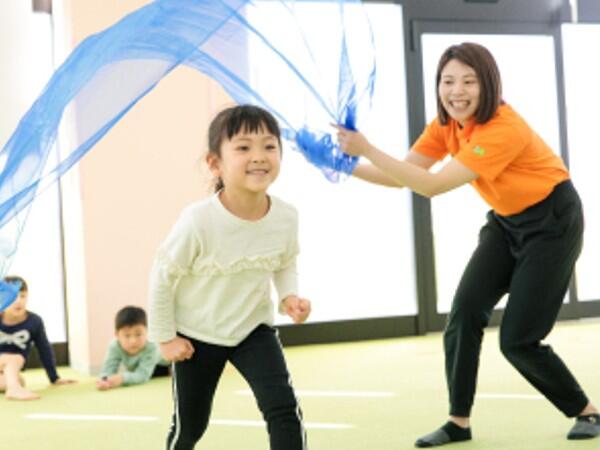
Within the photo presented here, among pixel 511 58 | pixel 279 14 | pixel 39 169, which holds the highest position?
pixel 511 58

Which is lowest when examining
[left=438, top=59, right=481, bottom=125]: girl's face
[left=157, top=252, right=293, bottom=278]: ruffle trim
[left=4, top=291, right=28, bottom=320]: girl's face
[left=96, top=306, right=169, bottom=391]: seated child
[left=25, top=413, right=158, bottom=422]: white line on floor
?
[left=25, top=413, right=158, bottom=422]: white line on floor

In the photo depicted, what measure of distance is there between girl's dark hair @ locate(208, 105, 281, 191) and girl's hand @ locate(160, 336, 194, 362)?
443 mm

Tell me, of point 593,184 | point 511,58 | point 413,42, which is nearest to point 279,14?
point 413,42

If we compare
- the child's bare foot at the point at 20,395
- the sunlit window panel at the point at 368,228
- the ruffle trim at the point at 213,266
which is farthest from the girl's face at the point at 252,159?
the sunlit window panel at the point at 368,228

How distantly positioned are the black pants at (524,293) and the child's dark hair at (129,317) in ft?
6.69

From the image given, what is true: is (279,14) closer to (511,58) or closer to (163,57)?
(163,57)

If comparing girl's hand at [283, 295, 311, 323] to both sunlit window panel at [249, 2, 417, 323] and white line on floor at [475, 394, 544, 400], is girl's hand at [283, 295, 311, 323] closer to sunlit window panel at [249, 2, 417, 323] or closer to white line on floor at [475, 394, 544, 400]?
white line on floor at [475, 394, 544, 400]

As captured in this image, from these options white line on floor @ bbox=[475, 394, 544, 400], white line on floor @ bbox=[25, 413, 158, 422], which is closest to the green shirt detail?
white line on floor @ bbox=[475, 394, 544, 400]

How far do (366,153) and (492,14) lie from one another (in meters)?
3.96

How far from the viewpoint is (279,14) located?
108 inches

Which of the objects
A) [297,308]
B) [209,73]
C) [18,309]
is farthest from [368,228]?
[297,308]

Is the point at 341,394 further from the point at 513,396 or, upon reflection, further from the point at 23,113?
the point at 23,113

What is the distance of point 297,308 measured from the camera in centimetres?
237

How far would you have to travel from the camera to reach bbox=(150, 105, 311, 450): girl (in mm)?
2354
